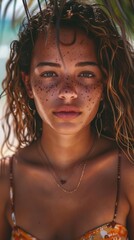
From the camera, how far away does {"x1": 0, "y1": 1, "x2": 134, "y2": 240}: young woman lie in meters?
2.21

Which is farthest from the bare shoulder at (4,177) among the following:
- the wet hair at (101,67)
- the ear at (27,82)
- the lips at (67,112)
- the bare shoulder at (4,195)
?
the lips at (67,112)

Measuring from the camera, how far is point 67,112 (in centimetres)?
214

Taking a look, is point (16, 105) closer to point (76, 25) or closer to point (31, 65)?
point (31, 65)

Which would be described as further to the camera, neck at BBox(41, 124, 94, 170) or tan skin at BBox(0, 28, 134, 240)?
neck at BBox(41, 124, 94, 170)

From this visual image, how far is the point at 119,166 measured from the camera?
245 cm

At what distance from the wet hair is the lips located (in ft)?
0.68

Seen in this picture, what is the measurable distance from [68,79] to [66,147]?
0.38 metres

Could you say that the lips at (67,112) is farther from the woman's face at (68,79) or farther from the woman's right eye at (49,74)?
the woman's right eye at (49,74)

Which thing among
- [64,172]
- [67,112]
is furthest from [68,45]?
[64,172]

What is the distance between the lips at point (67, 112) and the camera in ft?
7.00

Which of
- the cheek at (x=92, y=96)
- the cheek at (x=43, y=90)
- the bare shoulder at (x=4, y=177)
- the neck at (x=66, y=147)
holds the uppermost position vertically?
the cheek at (x=43, y=90)

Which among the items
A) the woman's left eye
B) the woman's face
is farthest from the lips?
the woman's left eye

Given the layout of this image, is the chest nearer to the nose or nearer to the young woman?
the young woman

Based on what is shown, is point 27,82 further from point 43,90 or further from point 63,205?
point 63,205
